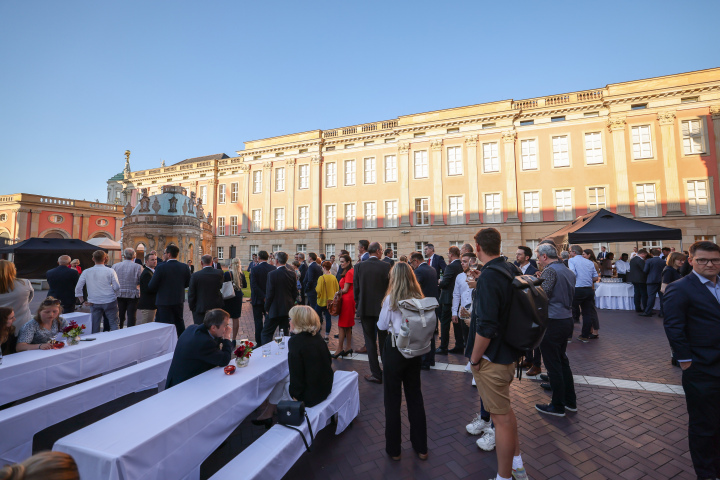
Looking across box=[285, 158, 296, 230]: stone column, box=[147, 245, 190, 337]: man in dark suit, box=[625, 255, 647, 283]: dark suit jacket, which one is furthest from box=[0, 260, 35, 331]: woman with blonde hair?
box=[285, 158, 296, 230]: stone column

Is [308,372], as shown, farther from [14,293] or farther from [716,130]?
[716,130]

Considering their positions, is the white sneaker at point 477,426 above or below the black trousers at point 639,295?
below

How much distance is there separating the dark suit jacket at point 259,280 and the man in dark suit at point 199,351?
334 cm

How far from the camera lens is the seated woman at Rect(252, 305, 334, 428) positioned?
3.48 m

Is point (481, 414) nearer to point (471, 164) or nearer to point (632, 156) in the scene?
point (471, 164)

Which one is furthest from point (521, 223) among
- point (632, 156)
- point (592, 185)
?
point (632, 156)

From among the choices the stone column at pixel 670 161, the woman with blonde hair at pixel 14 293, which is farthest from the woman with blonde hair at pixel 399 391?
the stone column at pixel 670 161

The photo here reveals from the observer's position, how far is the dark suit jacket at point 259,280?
715cm

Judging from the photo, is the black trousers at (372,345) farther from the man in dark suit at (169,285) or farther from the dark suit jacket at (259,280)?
the man in dark suit at (169,285)

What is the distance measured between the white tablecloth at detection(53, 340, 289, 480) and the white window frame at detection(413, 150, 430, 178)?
25.3 metres

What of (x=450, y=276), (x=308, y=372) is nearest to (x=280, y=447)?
(x=308, y=372)

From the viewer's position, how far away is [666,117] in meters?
21.4

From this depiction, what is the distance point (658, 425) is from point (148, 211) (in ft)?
76.3

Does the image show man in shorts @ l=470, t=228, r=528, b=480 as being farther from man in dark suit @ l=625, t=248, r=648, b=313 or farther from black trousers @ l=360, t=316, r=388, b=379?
man in dark suit @ l=625, t=248, r=648, b=313
